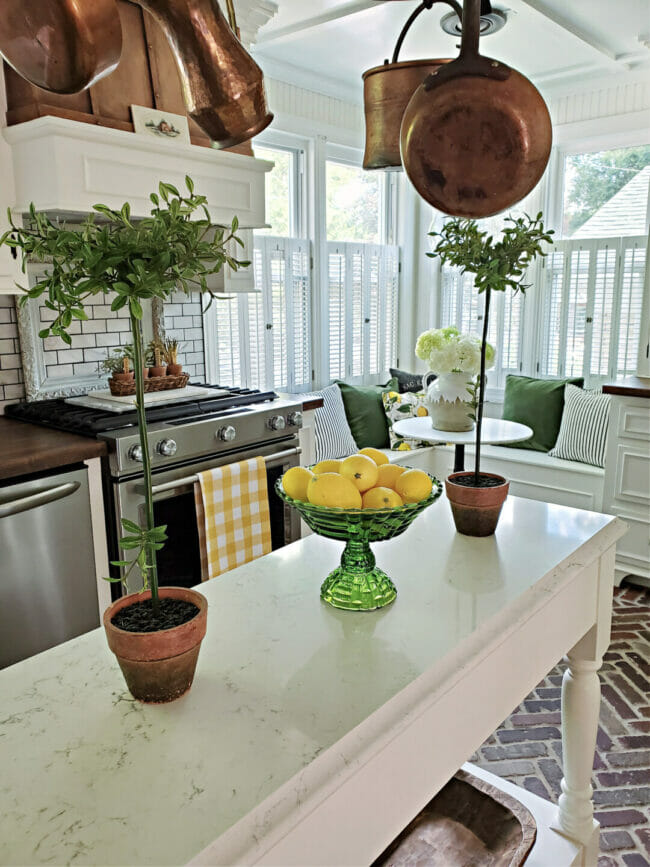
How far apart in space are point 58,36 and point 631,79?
196 inches

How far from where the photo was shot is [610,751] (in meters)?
2.51

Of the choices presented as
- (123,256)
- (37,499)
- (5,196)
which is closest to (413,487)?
(123,256)

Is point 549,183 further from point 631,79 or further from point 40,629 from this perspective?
point 40,629

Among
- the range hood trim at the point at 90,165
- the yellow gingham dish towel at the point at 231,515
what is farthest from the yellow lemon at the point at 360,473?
the range hood trim at the point at 90,165

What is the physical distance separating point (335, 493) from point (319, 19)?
3.37 meters

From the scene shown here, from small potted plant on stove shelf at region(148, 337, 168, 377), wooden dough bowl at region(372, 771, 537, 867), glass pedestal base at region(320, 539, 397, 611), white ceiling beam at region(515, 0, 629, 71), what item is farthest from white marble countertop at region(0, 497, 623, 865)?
white ceiling beam at region(515, 0, 629, 71)

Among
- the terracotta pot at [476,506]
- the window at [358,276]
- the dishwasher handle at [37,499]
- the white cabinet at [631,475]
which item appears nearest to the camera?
the terracotta pot at [476,506]

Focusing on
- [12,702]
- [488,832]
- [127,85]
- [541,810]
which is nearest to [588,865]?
[541,810]

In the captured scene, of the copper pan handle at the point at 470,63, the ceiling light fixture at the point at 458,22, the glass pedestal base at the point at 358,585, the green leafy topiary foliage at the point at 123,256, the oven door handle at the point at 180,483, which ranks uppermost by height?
the ceiling light fixture at the point at 458,22

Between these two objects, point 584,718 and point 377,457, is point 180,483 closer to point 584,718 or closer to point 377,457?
point 377,457

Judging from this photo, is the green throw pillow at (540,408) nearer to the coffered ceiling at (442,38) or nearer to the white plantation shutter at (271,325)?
the white plantation shutter at (271,325)

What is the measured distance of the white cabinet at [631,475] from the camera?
3.78 metres

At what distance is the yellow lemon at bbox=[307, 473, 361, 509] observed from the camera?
120 cm

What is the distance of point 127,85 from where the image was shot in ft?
9.47
